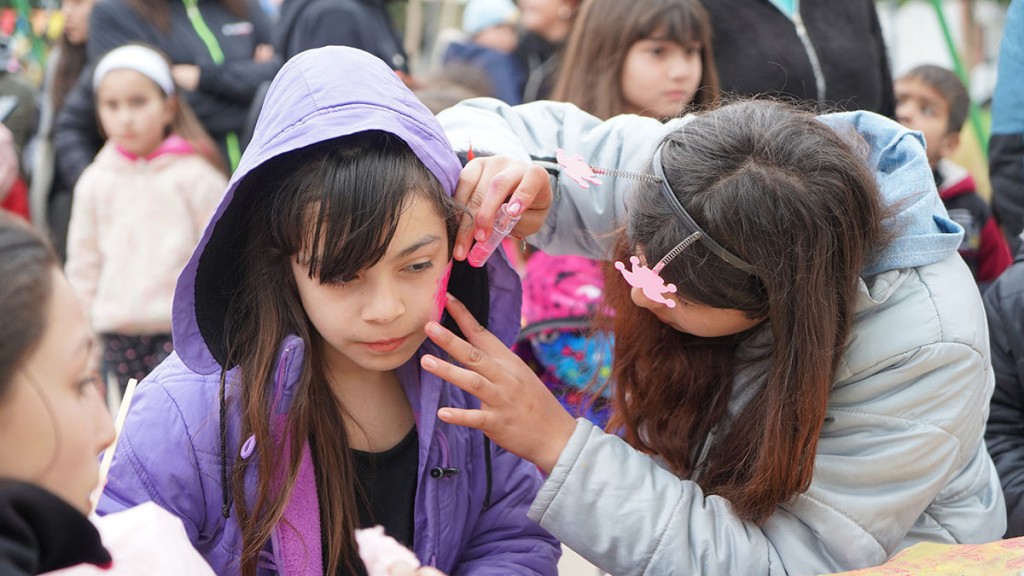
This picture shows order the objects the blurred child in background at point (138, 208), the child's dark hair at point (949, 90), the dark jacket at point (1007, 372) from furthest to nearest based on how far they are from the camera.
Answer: the child's dark hair at point (949, 90) → the blurred child in background at point (138, 208) → the dark jacket at point (1007, 372)

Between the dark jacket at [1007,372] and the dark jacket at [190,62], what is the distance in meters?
2.65

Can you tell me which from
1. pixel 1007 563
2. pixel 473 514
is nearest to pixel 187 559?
pixel 473 514

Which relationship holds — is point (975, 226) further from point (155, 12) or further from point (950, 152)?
point (155, 12)

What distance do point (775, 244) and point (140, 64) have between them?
9.05 ft

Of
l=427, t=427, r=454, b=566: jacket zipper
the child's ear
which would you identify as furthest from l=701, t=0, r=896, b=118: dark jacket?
l=427, t=427, r=454, b=566: jacket zipper

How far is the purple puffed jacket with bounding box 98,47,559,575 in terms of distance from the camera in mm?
1511

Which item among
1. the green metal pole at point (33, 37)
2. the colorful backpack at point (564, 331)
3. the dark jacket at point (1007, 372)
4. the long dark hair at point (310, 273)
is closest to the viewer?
the long dark hair at point (310, 273)

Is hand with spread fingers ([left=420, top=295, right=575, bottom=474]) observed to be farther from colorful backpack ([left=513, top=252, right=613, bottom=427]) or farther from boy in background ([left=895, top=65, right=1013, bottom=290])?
boy in background ([left=895, top=65, right=1013, bottom=290])

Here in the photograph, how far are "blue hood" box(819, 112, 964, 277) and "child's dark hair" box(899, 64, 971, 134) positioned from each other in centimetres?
220

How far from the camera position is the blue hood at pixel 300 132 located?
1.49 meters

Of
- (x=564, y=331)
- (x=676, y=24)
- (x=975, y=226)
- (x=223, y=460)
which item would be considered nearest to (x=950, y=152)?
(x=975, y=226)

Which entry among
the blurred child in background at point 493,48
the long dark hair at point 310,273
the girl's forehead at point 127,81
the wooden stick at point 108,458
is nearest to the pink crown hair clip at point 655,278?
the long dark hair at point 310,273

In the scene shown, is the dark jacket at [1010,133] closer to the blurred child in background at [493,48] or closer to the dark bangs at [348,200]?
the dark bangs at [348,200]

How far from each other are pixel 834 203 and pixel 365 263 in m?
0.67
